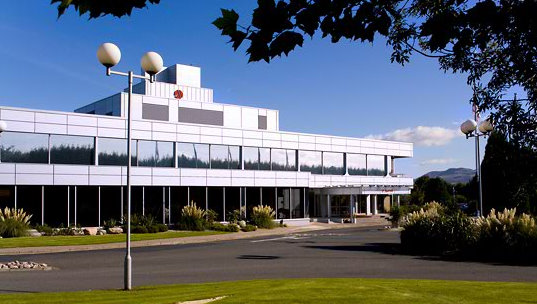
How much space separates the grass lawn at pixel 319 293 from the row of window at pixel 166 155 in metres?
24.1

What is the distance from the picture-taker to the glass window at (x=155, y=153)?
3956cm

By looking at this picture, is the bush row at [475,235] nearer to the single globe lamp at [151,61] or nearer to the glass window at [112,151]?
the single globe lamp at [151,61]

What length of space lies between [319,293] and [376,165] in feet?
158

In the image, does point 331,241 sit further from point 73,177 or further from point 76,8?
point 76,8

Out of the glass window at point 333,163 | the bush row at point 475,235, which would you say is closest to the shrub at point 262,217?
the glass window at point 333,163

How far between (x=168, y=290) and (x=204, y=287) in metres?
0.78

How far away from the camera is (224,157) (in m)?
44.3

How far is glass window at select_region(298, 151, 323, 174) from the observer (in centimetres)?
5081

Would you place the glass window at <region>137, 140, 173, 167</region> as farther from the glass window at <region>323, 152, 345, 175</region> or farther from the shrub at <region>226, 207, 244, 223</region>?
the glass window at <region>323, 152, 345, 175</region>

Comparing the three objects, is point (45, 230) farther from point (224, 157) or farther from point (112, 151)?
point (224, 157)

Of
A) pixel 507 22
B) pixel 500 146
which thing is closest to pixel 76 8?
pixel 507 22

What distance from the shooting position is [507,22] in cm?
448

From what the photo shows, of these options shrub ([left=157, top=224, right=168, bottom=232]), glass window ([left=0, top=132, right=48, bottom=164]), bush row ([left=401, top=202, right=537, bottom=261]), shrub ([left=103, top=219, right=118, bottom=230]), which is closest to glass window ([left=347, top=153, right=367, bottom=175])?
shrub ([left=157, top=224, right=168, bottom=232])

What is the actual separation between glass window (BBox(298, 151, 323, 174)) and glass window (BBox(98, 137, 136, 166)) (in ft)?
56.7
